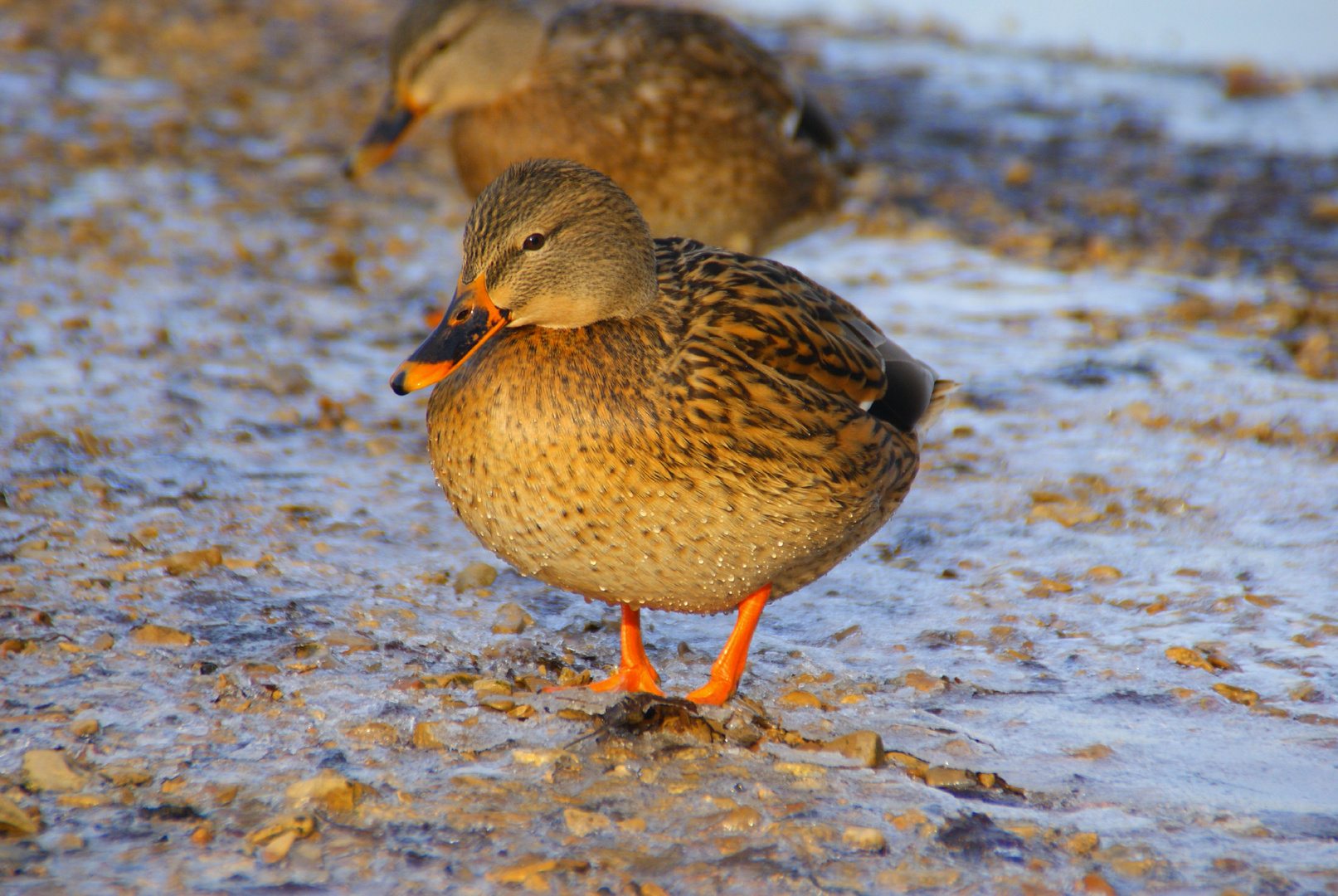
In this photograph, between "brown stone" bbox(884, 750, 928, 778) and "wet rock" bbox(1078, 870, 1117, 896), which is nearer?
"wet rock" bbox(1078, 870, 1117, 896)

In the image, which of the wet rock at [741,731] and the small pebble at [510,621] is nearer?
the wet rock at [741,731]

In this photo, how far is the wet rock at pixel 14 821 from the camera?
234 centimetres

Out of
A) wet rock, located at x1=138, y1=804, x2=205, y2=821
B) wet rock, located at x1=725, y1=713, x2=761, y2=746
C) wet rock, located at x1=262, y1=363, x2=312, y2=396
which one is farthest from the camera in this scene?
wet rock, located at x1=262, y1=363, x2=312, y2=396

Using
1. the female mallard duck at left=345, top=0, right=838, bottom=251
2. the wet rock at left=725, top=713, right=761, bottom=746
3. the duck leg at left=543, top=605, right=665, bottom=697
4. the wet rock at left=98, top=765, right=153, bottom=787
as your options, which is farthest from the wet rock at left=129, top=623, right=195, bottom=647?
the female mallard duck at left=345, top=0, right=838, bottom=251

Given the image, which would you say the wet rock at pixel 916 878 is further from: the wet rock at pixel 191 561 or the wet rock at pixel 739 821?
the wet rock at pixel 191 561

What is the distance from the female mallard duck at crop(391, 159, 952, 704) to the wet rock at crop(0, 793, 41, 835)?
106 cm

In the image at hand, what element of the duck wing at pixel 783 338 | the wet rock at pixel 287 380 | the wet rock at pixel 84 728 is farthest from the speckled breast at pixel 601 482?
the wet rock at pixel 287 380

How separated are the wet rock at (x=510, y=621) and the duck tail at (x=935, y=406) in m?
1.16

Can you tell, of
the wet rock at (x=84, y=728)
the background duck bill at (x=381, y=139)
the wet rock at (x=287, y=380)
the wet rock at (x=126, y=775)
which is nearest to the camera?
the wet rock at (x=126, y=775)

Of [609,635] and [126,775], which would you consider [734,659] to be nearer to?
[609,635]

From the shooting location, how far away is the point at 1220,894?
2326 millimetres

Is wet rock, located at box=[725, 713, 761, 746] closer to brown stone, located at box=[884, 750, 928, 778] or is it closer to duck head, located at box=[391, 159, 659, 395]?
brown stone, located at box=[884, 750, 928, 778]

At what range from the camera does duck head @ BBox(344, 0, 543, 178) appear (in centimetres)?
562

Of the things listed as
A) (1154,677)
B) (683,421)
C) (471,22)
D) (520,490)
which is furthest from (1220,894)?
(471,22)
